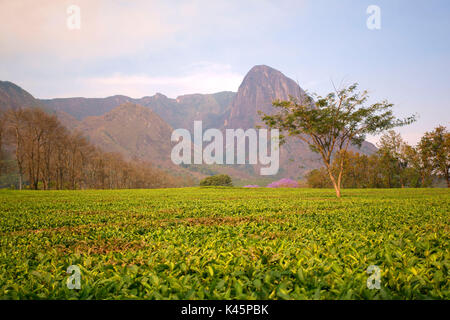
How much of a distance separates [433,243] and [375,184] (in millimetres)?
68387

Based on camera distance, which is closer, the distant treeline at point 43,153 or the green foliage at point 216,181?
the distant treeline at point 43,153

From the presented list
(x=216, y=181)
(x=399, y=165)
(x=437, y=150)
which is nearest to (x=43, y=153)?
(x=216, y=181)

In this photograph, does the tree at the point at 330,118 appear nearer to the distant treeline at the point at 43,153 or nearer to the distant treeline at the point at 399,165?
the distant treeline at the point at 399,165

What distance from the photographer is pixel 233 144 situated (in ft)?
653

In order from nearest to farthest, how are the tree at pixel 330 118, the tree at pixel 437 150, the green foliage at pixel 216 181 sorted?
1. the tree at pixel 330 118
2. the tree at pixel 437 150
3. the green foliage at pixel 216 181

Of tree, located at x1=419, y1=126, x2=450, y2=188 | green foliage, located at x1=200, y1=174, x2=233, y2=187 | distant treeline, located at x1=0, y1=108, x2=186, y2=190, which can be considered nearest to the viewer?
distant treeline, located at x1=0, y1=108, x2=186, y2=190

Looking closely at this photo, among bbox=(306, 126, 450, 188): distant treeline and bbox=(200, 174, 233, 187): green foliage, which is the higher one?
bbox=(306, 126, 450, 188): distant treeline

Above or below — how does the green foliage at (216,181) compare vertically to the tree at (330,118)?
Answer: below

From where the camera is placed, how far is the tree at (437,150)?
55.0m

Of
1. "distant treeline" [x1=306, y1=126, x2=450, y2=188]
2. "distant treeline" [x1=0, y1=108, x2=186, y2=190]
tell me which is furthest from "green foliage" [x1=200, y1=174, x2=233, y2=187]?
"distant treeline" [x1=0, y1=108, x2=186, y2=190]

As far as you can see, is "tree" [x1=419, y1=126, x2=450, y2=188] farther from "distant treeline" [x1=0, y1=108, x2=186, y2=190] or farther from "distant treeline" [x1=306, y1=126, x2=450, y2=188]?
"distant treeline" [x1=0, y1=108, x2=186, y2=190]

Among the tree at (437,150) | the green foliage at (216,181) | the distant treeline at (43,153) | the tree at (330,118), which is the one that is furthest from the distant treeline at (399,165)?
the distant treeline at (43,153)

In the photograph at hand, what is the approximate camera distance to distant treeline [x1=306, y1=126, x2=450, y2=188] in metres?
56.1

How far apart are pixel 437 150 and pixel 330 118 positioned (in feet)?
155
